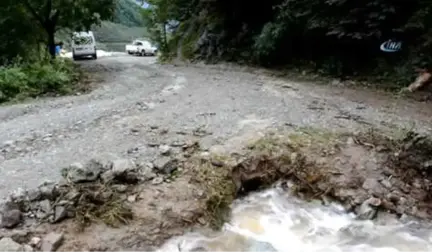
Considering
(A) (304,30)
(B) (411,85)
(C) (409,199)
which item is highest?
(A) (304,30)

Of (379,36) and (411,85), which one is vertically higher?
(379,36)

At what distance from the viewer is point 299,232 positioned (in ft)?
15.3

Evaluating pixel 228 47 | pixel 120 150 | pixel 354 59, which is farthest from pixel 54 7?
pixel 120 150

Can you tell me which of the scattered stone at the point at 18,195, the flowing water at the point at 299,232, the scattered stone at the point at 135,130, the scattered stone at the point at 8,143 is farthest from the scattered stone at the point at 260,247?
the scattered stone at the point at 8,143

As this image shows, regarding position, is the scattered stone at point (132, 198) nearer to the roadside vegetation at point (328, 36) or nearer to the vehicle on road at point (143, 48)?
the roadside vegetation at point (328, 36)

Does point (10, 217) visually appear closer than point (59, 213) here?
Yes

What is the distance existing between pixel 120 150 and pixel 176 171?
96cm

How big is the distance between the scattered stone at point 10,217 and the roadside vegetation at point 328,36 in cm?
759

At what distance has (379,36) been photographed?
32.4ft

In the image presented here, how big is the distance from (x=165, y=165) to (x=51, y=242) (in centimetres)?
169

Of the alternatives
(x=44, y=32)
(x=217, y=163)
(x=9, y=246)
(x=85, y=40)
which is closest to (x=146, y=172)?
(x=217, y=163)

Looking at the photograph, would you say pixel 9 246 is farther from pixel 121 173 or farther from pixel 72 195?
pixel 121 173

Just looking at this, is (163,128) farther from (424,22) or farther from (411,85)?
(424,22)

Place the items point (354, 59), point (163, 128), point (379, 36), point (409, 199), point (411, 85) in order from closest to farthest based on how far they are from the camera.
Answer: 1. point (409, 199)
2. point (163, 128)
3. point (411, 85)
4. point (379, 36)
5. point (354, 59)
